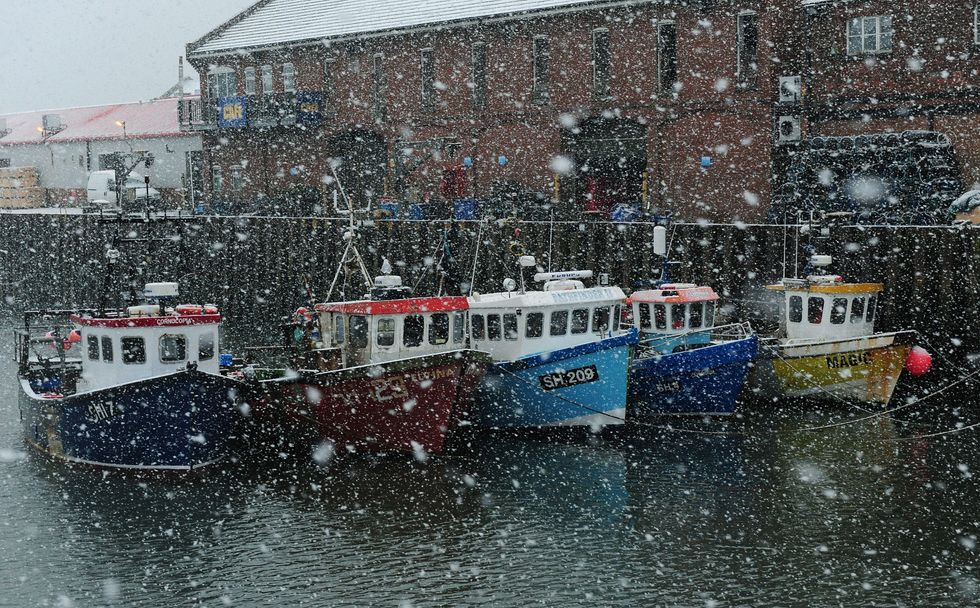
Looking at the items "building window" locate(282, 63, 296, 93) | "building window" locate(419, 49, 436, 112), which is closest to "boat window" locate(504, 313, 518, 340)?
"building window" locate(419, 49, 436, 112)

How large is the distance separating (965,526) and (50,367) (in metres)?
16.2

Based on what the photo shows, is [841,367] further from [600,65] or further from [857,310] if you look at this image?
[600,65]

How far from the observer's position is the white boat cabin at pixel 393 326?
1989 centimetres

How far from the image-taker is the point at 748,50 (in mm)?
35656

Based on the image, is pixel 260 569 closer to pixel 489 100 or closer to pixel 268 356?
A: pixel 268 356

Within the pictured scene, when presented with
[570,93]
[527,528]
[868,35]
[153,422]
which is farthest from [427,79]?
[527,528]

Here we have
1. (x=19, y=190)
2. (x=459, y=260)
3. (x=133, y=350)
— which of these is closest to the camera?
(x=133, y=350)

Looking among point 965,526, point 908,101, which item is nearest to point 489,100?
point 908,101

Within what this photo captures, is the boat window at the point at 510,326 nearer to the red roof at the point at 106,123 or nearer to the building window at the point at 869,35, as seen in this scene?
the building window at the point at 869,35

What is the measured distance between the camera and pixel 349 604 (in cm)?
1351

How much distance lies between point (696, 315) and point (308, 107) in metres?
25.0

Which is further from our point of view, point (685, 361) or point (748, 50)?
point (748, 50)

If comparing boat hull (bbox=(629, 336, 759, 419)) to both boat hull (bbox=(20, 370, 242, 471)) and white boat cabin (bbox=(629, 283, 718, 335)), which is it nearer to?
white boat cabin (bbox=(629, 283, 718, 335))

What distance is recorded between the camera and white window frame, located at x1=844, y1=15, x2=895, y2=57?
33.8 m
